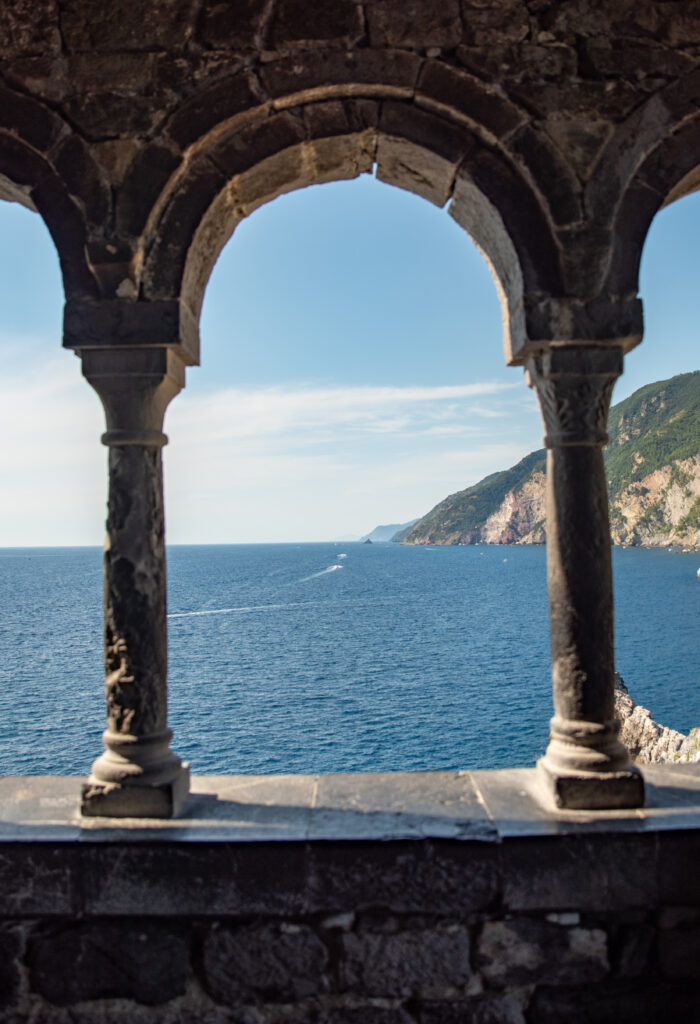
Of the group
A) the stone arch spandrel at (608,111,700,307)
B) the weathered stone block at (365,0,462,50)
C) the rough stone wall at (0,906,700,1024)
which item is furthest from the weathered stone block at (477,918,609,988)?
the weathered stone block at (365,0,462,50)

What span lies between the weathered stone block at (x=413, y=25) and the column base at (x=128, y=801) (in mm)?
3626

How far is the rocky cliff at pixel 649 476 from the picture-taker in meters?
115

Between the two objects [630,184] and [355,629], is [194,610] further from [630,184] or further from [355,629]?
[630,184]

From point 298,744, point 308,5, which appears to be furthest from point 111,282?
point 298,744

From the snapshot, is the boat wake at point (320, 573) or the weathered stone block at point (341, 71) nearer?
the weathered stone block at point (341, 71)

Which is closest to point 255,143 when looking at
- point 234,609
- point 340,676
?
point 340,676

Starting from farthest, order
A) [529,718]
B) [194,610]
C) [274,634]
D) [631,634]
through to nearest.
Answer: [194,610] → [274,634] → [631,634] → [529,718]

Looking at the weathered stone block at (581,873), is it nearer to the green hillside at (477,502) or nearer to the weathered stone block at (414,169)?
the weathered stone block at (414,169)

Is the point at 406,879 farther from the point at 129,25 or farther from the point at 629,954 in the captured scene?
the point at 129,25

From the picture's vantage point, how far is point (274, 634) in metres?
51.2

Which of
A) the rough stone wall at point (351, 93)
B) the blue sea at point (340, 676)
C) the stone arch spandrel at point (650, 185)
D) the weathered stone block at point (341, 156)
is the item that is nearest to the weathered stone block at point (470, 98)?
the rough stone wall at point (351, 93)

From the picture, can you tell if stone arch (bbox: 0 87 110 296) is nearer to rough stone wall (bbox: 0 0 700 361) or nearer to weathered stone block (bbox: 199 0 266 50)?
rough stone wall (bbox: 0 0 700 361)

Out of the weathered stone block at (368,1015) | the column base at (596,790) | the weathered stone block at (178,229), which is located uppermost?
the weathered stone block at (178,229)

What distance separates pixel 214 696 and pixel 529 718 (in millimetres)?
13834
